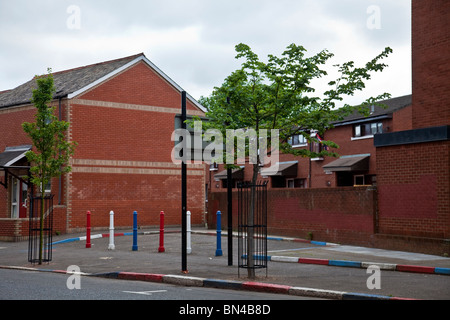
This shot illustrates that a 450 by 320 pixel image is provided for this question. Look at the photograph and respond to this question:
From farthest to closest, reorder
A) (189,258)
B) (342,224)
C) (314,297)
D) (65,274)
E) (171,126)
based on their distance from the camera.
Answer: (171,126) < (342,224) < (189,258) < (65,274) < (314,297)

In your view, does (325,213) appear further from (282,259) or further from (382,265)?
(382,265)

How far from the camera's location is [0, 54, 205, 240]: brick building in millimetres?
26516

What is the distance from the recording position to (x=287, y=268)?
45.5 ft

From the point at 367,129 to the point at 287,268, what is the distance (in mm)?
23760

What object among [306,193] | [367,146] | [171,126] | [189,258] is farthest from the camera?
[367,146]

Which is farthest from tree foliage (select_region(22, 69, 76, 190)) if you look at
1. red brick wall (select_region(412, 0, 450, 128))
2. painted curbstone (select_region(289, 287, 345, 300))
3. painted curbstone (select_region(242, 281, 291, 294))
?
red brick wall (select_region(412, 0, 450, 128))

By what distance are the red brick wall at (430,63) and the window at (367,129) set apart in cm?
1824

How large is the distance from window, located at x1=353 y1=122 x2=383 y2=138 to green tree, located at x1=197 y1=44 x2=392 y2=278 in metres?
23.2

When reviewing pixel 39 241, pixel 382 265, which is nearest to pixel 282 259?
pixel 382 265

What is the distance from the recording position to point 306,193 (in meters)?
21.2

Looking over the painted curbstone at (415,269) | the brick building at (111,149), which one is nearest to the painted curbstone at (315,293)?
the painted curbstone at (415,269)
